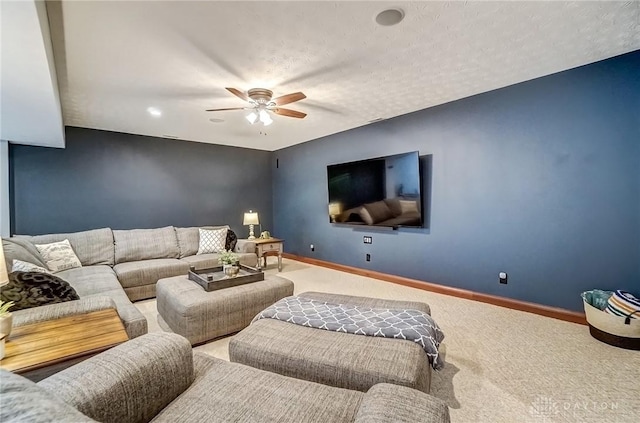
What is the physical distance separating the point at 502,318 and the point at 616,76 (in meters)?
2.50

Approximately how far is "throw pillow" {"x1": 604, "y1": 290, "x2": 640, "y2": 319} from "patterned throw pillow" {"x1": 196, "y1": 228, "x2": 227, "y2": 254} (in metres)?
4.66

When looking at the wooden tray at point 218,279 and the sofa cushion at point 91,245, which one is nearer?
the wooden tray at point 218,279

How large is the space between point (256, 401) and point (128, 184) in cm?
501

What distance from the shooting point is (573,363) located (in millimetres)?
2127

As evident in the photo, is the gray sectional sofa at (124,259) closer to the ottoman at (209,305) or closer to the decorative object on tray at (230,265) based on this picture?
the ottoman at (209,305)

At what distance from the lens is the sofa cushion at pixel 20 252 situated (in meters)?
2.61

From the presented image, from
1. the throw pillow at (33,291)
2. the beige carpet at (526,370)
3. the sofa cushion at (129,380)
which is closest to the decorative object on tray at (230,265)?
the beige carpet at (526,370)

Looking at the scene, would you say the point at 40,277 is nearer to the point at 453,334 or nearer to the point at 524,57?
the point at 453,334

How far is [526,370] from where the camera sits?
2.05 m

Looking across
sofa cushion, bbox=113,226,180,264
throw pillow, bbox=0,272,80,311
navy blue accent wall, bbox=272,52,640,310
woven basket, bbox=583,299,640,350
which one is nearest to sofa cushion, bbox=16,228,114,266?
sofa cushion, bbox=113,226,180,264

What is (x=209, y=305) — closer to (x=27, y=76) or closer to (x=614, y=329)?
(x=27, y=76)

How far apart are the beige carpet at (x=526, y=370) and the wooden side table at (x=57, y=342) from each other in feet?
2.95

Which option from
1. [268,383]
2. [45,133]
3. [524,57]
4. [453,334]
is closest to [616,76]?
[524,57]

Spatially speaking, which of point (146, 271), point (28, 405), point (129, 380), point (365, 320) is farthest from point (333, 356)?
point (146, 271)
